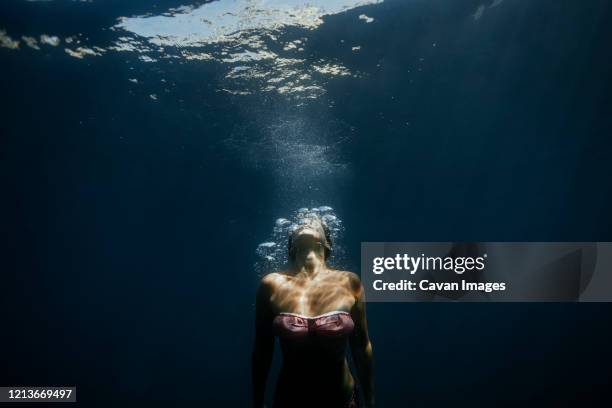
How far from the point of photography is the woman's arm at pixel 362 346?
9.98 ft

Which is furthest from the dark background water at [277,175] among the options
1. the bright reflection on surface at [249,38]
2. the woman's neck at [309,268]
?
the woman's neck at [309,268]

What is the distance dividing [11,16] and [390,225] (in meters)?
35.7

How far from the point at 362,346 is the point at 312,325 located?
64 cm

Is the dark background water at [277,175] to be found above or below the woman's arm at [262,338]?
above

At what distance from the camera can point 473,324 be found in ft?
284

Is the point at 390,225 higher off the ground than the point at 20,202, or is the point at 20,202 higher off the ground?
the point at 390,225

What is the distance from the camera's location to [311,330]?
8.80ft

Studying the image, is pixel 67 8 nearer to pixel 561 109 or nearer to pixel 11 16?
pixel 11 16

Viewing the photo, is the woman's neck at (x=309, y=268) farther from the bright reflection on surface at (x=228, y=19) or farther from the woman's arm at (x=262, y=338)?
the bright reflection on surface at (x=228, y=19)

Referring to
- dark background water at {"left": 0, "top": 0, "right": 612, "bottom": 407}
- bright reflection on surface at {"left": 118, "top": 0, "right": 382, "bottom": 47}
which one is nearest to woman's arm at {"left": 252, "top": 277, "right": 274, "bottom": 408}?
bright reflection on surface at {"left": 118, "top": 0, "right": 382, "bottom": 47}

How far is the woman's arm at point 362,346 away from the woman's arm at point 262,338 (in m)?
0.65

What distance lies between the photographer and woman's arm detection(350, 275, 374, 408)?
3.04 metres

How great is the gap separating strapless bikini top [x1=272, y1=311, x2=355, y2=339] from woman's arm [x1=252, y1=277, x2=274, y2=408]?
26cm

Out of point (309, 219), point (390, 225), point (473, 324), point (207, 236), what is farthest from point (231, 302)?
point (309, 219)
